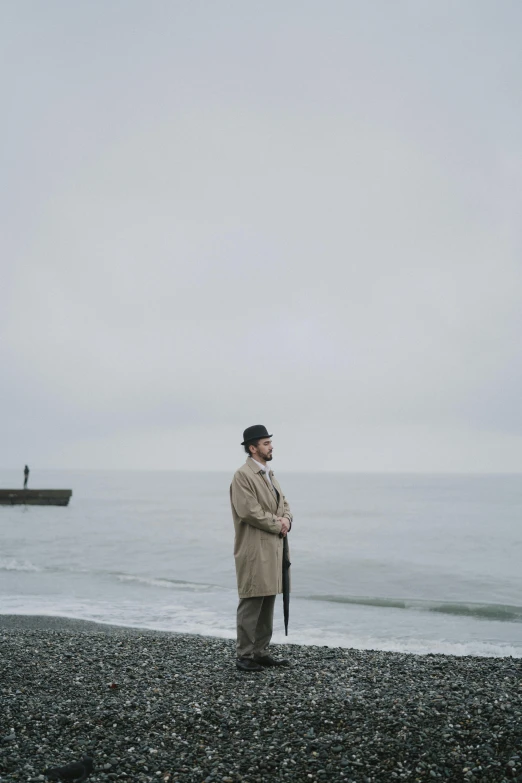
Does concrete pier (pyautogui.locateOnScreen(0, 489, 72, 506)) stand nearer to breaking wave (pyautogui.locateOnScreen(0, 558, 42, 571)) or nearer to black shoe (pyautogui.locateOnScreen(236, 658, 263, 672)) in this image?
breaking wave (pyautogui.locateOnScreen(0, 558, 42, 571))

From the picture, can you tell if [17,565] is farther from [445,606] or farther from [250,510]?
[250,510]

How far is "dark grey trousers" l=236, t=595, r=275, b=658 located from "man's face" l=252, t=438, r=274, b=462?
1400 millimetres

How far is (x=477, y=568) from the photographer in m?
22.5

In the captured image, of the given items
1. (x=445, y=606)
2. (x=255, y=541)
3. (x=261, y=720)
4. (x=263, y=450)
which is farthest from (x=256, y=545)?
(x=445, y=606)

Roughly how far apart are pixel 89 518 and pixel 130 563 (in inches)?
951

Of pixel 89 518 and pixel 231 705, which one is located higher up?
pixel 231 705

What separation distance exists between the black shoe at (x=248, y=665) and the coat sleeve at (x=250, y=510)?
4.58 ft

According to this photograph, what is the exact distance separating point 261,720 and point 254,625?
1365mm

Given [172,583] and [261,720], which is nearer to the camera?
[261,720]

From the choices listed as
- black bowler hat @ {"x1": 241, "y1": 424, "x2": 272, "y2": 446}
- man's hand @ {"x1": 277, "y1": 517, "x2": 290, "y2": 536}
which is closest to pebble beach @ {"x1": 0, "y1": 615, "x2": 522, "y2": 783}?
man's hand @ {"x1": 277, "y1": 517, "x2": 290, "y2": 536}

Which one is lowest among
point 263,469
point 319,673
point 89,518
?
point 89,518

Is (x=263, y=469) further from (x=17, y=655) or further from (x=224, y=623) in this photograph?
(x=224, y=623)

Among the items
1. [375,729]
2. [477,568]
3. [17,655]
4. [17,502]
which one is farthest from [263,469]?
[17,502]

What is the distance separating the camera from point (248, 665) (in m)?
6.00
